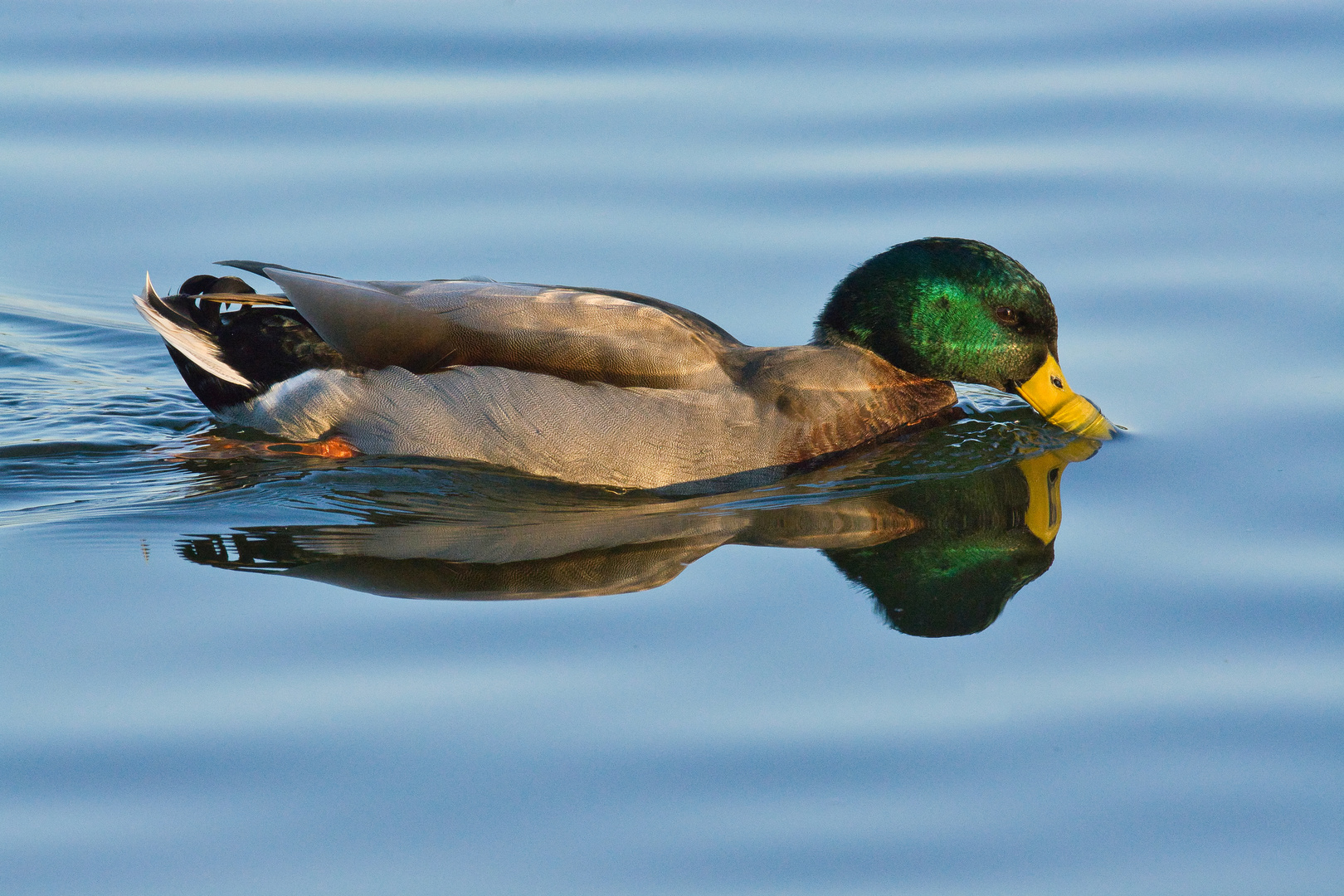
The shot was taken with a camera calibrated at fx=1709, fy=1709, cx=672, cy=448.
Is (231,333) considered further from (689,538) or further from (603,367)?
(689,538)

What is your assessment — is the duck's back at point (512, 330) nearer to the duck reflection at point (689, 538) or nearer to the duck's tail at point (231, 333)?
the duck's tail at point (231, 333)

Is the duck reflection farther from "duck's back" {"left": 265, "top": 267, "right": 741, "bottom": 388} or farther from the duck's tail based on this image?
the duck's tail

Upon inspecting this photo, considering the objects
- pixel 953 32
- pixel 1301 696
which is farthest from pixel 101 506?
pixel 953 32

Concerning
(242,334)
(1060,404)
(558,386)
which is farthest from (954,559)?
(242,334)

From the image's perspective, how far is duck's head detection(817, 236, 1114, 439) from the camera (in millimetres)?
6785

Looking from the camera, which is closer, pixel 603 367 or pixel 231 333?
pixel 603 367

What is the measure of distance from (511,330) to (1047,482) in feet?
7.00

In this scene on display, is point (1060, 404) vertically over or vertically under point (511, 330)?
under

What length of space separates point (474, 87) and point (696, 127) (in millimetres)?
1356

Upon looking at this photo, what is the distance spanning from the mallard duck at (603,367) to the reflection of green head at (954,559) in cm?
54

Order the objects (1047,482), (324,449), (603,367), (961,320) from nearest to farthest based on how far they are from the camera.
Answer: (603,367)
(1047,482)
(324,449)
(961,320)

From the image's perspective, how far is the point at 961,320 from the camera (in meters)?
6.86

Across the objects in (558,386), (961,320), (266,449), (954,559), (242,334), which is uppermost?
(961,320)

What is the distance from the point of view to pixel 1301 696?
4.75m
